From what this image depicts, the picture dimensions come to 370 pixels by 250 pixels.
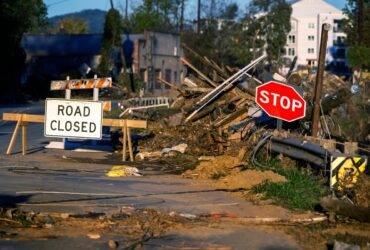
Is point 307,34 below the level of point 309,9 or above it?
below

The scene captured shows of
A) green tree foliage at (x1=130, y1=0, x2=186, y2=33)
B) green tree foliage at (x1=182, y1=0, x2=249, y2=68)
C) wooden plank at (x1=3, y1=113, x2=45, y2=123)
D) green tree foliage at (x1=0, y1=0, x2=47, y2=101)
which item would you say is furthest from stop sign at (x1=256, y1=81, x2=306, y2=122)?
green tree foliage at (x1=130, y1=0, x2=186, y2=33)

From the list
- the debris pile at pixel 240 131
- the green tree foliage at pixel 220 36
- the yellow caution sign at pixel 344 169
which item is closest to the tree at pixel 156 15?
the green tree foliage at pixel 220 36

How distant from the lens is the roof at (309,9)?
5039 inches

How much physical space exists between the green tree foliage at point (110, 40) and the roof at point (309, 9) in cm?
6936

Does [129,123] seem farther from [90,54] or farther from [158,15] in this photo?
[158,15]

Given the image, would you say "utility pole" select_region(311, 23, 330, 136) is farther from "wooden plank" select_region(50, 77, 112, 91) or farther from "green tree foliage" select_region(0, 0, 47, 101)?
"green tree foliage" select_region(0, 0, 47, 101)

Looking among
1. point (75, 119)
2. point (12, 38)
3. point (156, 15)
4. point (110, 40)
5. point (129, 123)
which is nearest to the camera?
point (75, 119)

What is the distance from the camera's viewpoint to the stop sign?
1481 centimetres

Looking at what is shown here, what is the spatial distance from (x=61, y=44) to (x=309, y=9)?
68186 mm

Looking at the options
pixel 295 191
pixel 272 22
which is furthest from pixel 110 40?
pixel 295 191

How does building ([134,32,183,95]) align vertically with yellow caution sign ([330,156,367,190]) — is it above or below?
above

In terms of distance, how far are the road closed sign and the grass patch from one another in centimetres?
480

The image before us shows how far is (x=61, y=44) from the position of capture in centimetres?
7100

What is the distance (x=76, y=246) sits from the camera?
8875mm
